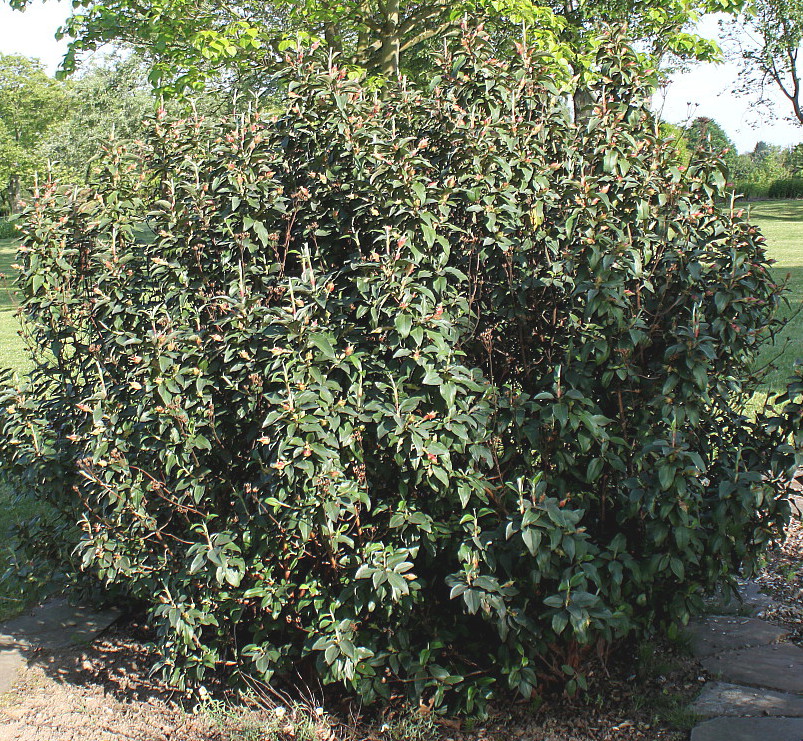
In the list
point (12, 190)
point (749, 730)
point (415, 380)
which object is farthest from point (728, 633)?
point (12, 190)

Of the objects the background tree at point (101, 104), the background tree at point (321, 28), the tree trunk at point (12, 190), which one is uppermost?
the tree trunk at point (12, 190)

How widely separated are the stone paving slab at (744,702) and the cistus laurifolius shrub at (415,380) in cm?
38

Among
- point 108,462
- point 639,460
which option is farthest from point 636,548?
point 108,462

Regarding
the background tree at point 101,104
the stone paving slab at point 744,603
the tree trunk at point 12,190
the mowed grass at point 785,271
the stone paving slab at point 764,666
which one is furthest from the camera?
the tree trunk at point 12,190

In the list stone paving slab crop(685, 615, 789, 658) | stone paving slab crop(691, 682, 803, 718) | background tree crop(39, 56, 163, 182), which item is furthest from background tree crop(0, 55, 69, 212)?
stone paving slab crop(691, 682, 803, 718)

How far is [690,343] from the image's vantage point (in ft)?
7.93

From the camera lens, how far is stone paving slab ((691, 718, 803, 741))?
249 centimetres

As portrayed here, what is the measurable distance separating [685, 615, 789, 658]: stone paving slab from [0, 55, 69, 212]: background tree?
49.1 m

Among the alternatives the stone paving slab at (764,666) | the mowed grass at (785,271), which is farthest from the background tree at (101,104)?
the stone paving slab at (764,666)

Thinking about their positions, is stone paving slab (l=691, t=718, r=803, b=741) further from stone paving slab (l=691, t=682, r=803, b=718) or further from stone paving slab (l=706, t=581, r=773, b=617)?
stone paving slab (l=706, t=581, r=773, b=617)

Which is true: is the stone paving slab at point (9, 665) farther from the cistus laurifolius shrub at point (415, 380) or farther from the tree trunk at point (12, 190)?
the tree trunk at point (12, 190)

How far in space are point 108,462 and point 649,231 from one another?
7.40 feet

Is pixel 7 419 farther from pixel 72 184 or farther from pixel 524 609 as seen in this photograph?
pixel 524 609

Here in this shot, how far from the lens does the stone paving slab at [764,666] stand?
287 centimetres
